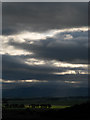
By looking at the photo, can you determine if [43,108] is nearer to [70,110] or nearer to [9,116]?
[70,110]

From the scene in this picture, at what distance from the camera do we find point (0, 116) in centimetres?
2064

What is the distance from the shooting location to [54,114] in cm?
2238

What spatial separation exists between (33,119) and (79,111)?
5650 millimetres

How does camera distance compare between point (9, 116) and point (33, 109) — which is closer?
point (9, 116)

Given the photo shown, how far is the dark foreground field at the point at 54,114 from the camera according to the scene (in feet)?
69.6

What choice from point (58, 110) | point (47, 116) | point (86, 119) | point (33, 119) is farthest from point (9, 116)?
point (86, 119)

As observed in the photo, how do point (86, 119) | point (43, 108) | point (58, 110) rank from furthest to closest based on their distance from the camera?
point (43, 108) < point (58, 110) < point (86, 119)

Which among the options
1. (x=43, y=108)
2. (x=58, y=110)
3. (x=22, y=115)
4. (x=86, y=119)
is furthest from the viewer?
(x=43, y=108)

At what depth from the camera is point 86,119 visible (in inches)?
811

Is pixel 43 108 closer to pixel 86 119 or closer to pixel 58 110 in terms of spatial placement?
pixel 58 110

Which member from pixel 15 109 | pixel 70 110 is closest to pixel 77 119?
pixel 70 110

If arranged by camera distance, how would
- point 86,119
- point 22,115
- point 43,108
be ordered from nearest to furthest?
point 86,119 < point 22,115 < point 43,108

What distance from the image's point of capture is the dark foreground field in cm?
2122

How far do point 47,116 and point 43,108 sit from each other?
4056 millimetres
